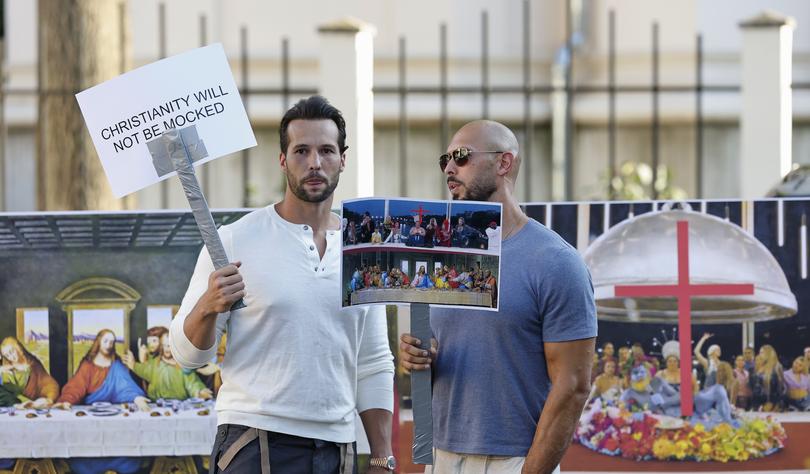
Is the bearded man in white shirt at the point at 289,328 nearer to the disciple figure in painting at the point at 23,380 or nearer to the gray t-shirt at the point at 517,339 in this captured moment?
the gray t-shirt at the point at 517,339

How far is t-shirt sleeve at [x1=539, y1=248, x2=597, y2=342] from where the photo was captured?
12.3 ft

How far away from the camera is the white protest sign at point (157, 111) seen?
3.92 m

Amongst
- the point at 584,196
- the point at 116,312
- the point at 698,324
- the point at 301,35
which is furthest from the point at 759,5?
the point at 116,312

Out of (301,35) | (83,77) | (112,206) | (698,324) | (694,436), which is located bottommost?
(694,436)

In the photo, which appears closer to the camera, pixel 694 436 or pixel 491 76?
pixel 694 436

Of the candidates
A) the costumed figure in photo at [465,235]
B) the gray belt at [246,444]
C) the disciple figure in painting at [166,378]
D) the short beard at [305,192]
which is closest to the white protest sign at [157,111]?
the short beard at [305,192]

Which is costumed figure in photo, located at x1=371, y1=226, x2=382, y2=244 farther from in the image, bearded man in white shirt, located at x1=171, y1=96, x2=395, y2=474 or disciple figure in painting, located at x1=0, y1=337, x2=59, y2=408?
disciple figure in painting, located at x1=0, y1=337, x2=59, y2=408

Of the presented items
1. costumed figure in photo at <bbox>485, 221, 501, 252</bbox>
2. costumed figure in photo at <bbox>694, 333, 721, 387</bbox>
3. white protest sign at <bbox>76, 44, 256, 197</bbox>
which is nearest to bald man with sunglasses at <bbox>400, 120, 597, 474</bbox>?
costumed figure in photo at <bbox>485, 221, 501, 252</bbox>

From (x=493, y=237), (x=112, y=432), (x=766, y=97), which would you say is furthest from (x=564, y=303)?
(x=766, y=97)

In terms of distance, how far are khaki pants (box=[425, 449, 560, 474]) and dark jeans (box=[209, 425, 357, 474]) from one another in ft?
1.04

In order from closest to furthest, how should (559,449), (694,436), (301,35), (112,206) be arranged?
1. (559,449)
2. (694,436)
3. (112,206)
4. (301,35)

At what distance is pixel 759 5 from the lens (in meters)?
13.1

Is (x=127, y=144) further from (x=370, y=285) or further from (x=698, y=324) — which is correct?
(x=698, y=324)

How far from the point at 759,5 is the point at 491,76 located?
2.69m
